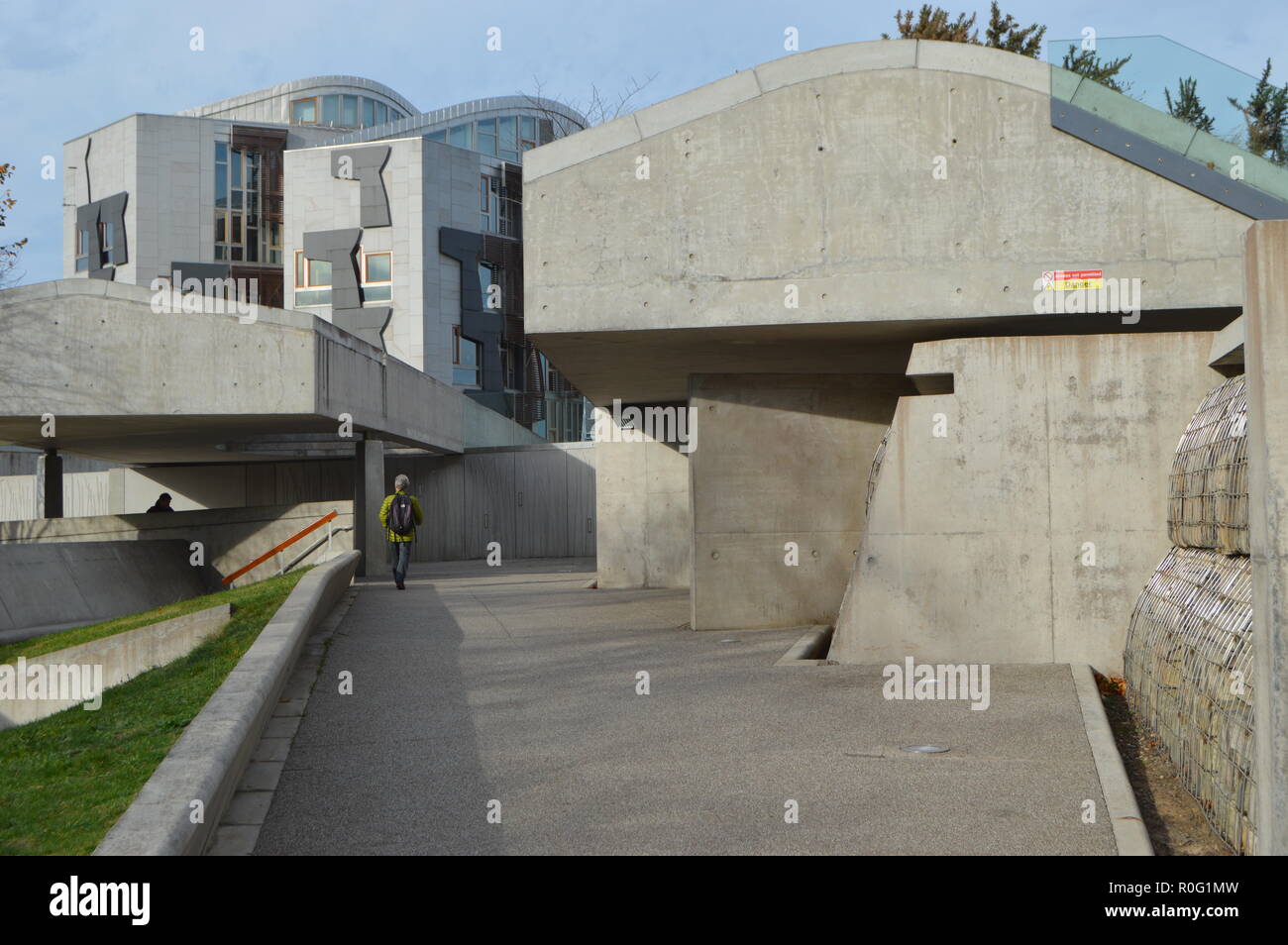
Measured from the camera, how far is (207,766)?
5.70 metres

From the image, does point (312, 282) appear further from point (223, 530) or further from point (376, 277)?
point (223, 530)

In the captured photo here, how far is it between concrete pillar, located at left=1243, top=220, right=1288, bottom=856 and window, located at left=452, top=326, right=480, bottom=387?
45.7m

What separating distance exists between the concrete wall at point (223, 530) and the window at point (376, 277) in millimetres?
21425

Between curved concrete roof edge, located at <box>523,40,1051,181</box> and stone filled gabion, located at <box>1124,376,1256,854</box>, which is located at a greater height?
curved concrete roof edge, located at <box>523,40,1051,181</box>

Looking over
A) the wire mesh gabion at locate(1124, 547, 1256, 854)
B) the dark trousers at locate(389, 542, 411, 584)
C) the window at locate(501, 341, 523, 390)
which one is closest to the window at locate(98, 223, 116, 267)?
the window at locate(501, 341, 523, 390)

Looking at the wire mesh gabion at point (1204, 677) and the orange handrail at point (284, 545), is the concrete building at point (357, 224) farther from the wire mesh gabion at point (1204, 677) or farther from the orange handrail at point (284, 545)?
the wire mesh gabion at point (1204, 677)

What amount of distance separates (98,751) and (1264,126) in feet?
37.9

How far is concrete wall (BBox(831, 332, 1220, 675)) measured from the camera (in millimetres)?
11062

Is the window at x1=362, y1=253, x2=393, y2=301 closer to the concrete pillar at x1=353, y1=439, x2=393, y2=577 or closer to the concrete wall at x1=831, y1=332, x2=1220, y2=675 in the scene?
the concrete pillar at x1=353, y1=439, x2=393, y2=577

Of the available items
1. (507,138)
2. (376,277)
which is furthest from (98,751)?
(507,138)

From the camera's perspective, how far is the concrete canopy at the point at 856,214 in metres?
11.4

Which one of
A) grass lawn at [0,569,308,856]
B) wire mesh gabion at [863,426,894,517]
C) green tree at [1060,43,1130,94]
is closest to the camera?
grass lawn at [0,569,308,856]

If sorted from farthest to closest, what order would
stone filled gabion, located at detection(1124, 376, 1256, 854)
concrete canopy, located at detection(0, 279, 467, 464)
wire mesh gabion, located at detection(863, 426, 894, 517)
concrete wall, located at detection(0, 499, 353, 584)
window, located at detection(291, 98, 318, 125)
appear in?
window, located at detection(291, 98, 318, 125), concrete wall, located at detection(0, 499, 353, 584), concrete canopy, located at detection(0, 279, 467, 464), wire mesh gabion, located at detection(863, 426, 894, 517), stone filled gabion, located at detection(1124, 376, 1256, 854)
